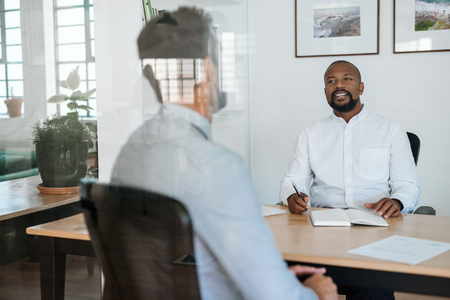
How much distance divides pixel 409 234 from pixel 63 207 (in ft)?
4.20

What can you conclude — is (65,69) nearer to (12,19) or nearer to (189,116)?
(12,19)

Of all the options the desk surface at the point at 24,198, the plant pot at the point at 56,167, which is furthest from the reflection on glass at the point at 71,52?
the desk surface at the point at 24,198

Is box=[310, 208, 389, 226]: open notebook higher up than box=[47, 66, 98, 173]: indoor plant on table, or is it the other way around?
box=[47, 66, 98, 173]: indoor plant on table

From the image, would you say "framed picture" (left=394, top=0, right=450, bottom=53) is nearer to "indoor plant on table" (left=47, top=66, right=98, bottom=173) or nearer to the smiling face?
the smiling face

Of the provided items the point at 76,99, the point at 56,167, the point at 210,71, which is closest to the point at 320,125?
the point at 76,99

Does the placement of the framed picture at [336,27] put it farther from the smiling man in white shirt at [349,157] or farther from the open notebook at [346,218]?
the open notebook at [346,218]

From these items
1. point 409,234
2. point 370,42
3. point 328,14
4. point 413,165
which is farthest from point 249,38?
point 409,234

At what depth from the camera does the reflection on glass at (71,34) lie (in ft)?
6.68

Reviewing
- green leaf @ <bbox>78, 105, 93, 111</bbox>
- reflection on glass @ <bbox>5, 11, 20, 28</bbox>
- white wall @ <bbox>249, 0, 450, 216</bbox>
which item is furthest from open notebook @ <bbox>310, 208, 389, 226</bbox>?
white wall @ <bbox>249, 0, 450, 216</bbox>

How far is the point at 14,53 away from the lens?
1.96 meters

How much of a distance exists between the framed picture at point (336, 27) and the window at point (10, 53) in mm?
2232

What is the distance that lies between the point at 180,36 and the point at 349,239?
0.84 metres

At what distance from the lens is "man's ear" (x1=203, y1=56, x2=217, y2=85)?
111 cm

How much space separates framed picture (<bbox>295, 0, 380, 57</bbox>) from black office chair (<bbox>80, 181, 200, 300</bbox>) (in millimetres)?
2928
